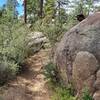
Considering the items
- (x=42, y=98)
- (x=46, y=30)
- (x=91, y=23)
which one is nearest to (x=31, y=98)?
(x=42, y=98)

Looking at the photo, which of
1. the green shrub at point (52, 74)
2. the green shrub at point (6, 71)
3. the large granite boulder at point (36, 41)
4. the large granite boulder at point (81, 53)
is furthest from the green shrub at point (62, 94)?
the large granite boulder at point (36, 41)

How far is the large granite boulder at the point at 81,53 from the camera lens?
24.1 ft

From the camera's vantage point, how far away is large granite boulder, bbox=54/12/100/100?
7332 millimetres

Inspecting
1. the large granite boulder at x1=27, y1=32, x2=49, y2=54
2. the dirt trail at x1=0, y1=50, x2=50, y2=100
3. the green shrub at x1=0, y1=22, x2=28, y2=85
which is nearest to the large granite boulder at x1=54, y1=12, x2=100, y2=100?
the dirt trail at x1=0, y1=50, x2=50, y2=100

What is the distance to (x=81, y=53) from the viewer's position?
7.53 metres

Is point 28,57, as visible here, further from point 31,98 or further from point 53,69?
point 31,98

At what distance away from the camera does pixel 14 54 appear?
9.91 metres

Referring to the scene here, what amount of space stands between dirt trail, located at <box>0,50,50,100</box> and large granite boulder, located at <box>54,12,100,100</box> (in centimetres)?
73

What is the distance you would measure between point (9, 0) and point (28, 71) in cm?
1724

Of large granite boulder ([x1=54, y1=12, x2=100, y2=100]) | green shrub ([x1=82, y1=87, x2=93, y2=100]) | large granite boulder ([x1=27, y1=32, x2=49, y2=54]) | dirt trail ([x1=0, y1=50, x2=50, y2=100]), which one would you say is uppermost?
large granite boulder ([x1=54, y1=12, x2=100, y2=100])

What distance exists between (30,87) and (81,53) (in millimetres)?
2063

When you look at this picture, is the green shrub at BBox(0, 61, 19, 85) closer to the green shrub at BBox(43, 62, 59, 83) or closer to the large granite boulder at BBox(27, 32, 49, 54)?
the green shrub at BBox(43, 62, 59, 83)

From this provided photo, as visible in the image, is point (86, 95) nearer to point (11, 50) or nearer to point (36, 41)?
point (11, 50)

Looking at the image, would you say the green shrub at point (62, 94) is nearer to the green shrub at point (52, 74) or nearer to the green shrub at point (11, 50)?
the green shrub at point (52, 74)
